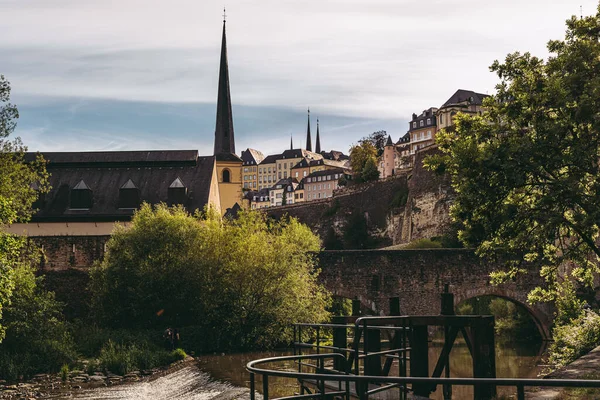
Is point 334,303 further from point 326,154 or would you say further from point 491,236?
point 326,154

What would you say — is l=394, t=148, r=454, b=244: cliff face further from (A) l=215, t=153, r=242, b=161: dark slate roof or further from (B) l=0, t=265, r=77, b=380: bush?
(B) l=0, t=265, r=77, b=380: bush

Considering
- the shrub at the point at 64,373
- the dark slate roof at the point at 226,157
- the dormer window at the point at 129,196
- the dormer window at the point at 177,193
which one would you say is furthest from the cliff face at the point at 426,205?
the shrub at the point at 64,373

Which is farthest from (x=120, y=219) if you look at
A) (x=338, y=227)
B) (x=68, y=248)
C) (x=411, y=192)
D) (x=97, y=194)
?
(x=338, y=227)

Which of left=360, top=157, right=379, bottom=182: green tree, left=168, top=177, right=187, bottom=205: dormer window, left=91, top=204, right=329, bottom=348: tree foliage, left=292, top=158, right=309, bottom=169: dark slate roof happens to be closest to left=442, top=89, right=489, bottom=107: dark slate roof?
left=360, top=157, right=379, bottom=182: green tree

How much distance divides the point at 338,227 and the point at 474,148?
2540 inches

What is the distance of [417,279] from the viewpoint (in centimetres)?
3662

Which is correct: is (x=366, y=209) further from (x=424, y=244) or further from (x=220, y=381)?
(x=220, y=381)

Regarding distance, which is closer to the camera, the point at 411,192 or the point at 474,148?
the point at 474,148

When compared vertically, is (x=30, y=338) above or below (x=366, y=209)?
below

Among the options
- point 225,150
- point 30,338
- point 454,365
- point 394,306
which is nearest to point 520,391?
point 394,306

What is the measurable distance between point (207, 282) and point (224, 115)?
3992 cm

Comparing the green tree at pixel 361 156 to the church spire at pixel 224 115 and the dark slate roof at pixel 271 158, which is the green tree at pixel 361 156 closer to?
the church spire at pixel 224 115

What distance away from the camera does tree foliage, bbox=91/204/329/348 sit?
30.9m

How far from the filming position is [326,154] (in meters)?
184
